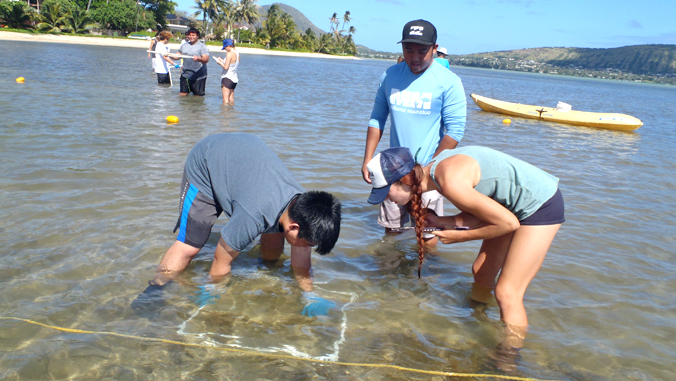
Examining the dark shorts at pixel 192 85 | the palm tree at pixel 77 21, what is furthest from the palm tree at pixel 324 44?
the dark shorts at pixel 192 85

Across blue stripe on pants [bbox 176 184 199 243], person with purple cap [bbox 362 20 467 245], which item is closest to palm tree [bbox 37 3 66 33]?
blue stripe on pants [bbox 176 184 199 243]

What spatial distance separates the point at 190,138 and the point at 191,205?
5.54 meters

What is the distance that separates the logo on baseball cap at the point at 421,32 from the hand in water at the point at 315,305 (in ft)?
7.25

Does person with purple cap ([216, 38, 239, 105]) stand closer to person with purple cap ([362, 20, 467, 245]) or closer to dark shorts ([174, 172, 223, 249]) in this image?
person with purple cap ([362, 20, 467, 245])

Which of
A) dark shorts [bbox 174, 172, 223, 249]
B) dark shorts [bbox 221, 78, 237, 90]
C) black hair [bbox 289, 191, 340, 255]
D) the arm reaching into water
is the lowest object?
the arm reaching into water

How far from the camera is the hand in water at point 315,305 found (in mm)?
3596

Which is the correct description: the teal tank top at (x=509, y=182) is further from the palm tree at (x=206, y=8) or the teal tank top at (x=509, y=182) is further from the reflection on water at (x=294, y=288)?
the palm tree at (x=206, y=8)

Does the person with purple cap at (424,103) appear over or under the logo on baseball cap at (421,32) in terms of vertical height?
under

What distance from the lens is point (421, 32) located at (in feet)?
12.0

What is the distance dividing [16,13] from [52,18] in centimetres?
313

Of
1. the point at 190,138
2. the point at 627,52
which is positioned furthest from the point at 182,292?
the point at 627,52

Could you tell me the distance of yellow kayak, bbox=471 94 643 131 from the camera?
15.2 meters

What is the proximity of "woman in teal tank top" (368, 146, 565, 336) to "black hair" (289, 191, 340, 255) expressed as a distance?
27 centimetres

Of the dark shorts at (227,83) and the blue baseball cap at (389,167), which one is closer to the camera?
the blue baseball cap at (389,167)
